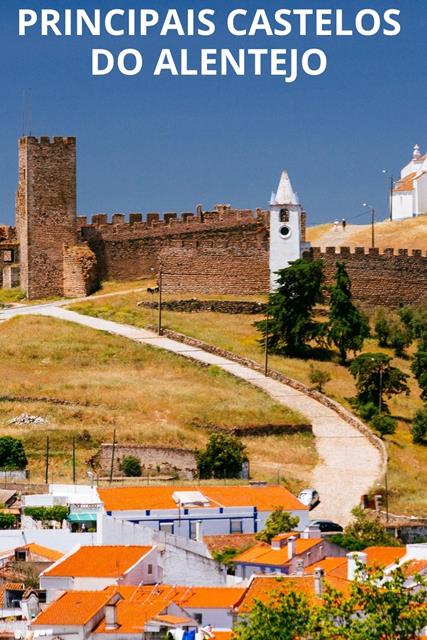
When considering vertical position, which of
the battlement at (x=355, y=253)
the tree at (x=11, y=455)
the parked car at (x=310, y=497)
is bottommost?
the parked car at (x=310, y=497)

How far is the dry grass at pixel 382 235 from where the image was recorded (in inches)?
3989

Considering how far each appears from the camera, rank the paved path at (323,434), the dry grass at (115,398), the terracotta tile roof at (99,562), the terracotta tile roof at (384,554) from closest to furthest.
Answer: the terracotta tile roof at (99,562), the terracotta tile roof at (384,554), the paved path at (323,434), the dry grass at (115,398)

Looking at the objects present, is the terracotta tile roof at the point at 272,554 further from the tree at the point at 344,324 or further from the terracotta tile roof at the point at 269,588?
the tree at the point at 344,324

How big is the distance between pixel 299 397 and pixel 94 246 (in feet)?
46.5

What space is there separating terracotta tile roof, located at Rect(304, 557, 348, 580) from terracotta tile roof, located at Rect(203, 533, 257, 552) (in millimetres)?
4910

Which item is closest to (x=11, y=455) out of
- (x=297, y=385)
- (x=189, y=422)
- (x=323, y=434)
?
(x=189, y=422)

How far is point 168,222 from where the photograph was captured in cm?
8550

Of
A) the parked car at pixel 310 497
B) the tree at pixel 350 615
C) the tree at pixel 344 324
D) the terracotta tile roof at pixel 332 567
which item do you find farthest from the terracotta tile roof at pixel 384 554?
the tree at pixel 344 324

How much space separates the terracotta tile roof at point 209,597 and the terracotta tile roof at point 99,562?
220 cm

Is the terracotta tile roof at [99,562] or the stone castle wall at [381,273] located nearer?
the terracotta tile roof at [99,562]

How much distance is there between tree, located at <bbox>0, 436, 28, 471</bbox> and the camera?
208 feet

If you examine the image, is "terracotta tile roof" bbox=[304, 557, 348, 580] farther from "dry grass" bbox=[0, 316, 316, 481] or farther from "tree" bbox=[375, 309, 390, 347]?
"tree" bbox=[375, 309, 390, 347]

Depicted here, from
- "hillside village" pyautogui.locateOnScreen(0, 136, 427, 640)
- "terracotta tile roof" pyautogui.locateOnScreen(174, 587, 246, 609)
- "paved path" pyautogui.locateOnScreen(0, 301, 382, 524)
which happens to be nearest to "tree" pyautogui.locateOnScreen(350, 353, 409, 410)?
"hillside village" pyautogui.locateOnScreen(0, 136, 427, 640)

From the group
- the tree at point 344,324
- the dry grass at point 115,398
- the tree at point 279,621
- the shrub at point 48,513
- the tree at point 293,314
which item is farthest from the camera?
the tree at point 293,314
